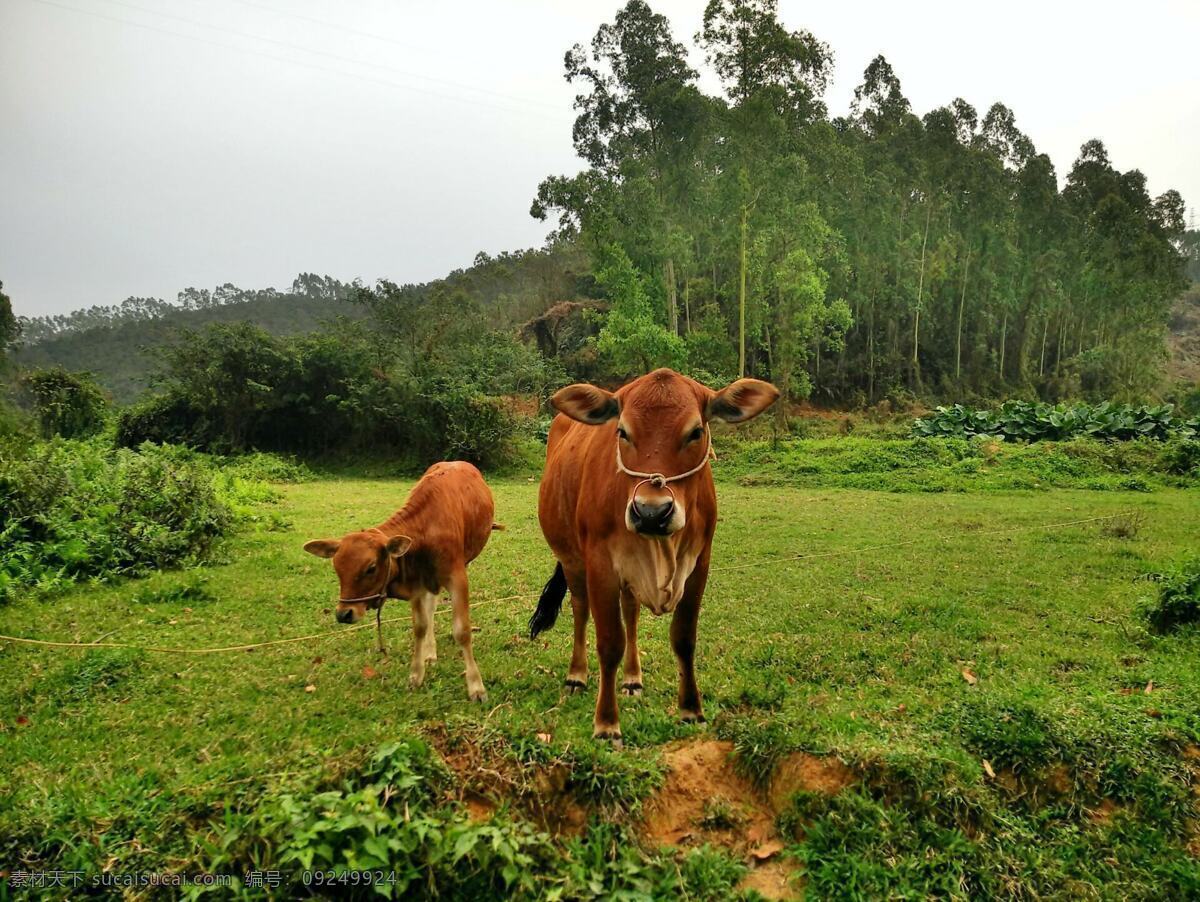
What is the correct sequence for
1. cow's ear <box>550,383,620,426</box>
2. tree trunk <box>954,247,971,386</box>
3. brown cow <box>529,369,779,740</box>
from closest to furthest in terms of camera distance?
brown cow <box>529,369,779,740</box>, cow's ear <box>550,383,620,426</box>, tree trunk <box>954,247,971,386</box>

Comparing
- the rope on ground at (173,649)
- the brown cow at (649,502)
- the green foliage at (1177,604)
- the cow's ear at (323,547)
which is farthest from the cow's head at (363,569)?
the green foliage at (1177,604)

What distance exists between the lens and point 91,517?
7.74 m

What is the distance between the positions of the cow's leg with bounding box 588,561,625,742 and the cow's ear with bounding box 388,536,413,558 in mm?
1533

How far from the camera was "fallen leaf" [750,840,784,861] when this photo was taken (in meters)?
2.75

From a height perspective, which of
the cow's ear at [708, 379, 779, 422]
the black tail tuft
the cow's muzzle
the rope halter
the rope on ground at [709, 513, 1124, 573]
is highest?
the cow's ear at [708, 379, 779, 422]

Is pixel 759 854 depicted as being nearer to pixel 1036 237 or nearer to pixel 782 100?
pixel 782 100

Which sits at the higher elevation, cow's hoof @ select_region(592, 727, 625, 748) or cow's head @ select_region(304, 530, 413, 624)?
cow's head @ select_region(304, 530, 413, 624)

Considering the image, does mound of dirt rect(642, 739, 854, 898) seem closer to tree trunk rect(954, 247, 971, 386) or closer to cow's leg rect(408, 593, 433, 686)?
cow's leg rect(408, 593, 433, 686)

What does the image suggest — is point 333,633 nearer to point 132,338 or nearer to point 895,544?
point 895,544

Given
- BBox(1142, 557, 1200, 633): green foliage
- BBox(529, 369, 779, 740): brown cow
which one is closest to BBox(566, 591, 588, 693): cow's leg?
BBox(529, 369, 779, 740): brown cow

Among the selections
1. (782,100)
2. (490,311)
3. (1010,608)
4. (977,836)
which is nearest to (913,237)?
(782,100)

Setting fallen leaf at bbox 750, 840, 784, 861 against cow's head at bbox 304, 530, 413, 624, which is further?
cow's head at bbox 304, 530, 413, 624

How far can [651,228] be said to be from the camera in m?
23.0

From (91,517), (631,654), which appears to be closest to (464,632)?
(631,654)
